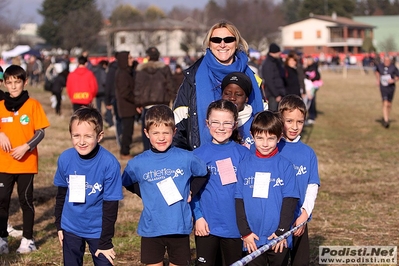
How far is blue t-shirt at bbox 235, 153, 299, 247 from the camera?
4336mm

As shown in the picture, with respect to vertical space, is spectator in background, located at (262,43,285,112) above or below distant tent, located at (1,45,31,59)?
below

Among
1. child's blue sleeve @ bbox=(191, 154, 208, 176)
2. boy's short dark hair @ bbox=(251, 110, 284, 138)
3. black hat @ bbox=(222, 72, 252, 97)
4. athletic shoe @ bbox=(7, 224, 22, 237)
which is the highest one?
black hat @ bbox=(222, 72, 252, 97)

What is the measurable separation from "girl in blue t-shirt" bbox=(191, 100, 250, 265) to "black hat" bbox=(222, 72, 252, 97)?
0.20 m

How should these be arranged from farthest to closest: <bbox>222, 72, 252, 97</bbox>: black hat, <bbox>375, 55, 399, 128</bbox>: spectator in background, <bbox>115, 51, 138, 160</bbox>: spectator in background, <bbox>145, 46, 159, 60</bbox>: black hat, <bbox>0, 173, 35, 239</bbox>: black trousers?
1. <bbox>375, 55, 399, 128</bbox>: spectator in background
2. <bbox>115, 51, 138, 160</bbox>: spectator in background
3. <bbox>145, 46, 159, 60</bbox>: black hat
4. <bbox>0, 173, 35, 239</bbox>: black trousers
5. <bbox>222, 72, 252, 97</bbox>: black hat

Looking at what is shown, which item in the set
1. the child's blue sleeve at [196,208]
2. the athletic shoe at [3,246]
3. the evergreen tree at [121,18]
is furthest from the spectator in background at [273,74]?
the evergreen tree at [121,18]

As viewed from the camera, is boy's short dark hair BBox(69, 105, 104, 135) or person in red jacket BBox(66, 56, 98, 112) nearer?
boy's short dark hair BBox(69, 105, 104, 135)

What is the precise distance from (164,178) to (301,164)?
1027 mm

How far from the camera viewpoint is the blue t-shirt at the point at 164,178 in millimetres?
4398

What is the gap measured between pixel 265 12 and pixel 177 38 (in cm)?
1556

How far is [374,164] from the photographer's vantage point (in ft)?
40.7

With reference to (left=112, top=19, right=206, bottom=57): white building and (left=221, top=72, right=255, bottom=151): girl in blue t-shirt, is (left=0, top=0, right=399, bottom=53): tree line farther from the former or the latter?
(left=221, top=72, right=255, bottom=151): girl in blue t-shirt

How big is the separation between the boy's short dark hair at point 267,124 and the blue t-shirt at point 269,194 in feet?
0.55

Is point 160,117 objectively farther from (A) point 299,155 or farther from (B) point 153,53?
(B) point 153,53

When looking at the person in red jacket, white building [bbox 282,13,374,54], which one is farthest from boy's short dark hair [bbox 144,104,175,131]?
white building [bbox 282,13,374,54]
